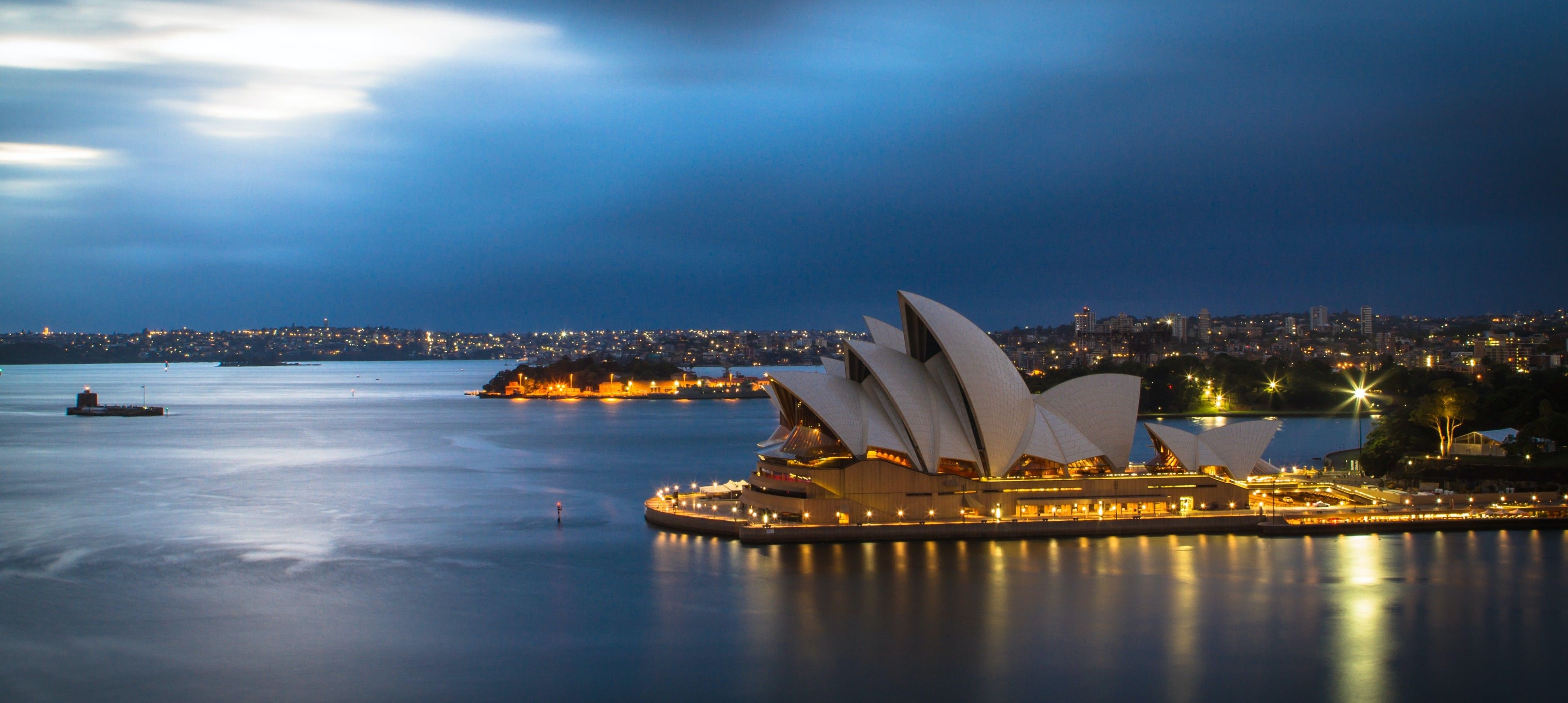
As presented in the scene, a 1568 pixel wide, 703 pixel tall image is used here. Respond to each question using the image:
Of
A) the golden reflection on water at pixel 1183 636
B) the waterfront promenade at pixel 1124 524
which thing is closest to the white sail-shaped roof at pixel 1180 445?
the waterfront promenade at pixel 1124 524

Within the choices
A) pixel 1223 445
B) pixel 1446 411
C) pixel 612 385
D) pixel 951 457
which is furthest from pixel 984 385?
pixel 612 385

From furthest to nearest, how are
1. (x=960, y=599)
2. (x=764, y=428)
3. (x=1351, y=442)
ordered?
(x=764, y=428) < (x=1351, y=442) < (x=960, y=599)

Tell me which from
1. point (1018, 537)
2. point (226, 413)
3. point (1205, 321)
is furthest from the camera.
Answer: point (1205, 321)

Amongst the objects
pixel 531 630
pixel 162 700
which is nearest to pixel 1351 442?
pixel 531 630

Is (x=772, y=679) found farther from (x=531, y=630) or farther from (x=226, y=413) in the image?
(x=226, y=413)

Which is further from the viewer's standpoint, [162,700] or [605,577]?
[605,577]

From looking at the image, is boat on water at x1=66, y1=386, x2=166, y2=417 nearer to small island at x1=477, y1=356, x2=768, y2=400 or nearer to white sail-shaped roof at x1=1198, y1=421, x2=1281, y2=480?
small island at x1=477, y1=356, x2=768, y2=400

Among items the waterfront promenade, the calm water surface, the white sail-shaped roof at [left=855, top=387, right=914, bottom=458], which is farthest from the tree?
the white sail-shaped roof at [left=855, top=387, right=914, bottom=458]
